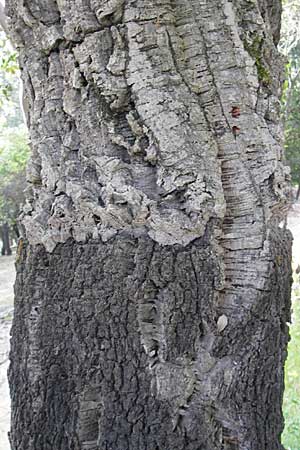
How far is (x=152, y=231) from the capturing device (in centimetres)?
158

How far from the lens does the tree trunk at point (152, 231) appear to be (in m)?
1.59

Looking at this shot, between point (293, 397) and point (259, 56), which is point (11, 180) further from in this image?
point (259, 56)

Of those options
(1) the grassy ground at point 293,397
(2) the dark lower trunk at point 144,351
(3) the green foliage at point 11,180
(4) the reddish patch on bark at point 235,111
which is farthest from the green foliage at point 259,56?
(3) the green foliage at point 11,180

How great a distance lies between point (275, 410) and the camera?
5.92ft

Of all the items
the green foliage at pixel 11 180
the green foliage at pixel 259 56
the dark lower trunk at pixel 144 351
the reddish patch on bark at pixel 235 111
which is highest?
the green foliage at pixel 11 180

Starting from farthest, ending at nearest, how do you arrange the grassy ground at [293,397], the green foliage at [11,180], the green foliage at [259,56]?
the green foliage at [11,180]
the grassy ground at [293,397]
the green foliage at [259,56]

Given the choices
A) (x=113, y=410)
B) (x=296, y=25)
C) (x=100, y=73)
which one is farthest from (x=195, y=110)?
(x=296, y=25)

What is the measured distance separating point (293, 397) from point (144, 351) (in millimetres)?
2702

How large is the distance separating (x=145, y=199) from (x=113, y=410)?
643 millimetres

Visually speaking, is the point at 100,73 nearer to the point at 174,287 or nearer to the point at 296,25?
the point at 174,287

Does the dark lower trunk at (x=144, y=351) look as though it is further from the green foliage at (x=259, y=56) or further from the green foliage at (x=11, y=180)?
the green foliage at (x=11, y=180)

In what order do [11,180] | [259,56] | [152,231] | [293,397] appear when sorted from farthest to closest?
[11,180] < [293,397] < [259,56] < [152,231]

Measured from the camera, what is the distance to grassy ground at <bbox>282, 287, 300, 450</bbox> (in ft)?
11.1

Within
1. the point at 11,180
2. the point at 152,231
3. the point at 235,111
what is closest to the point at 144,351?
the point at 152,231
